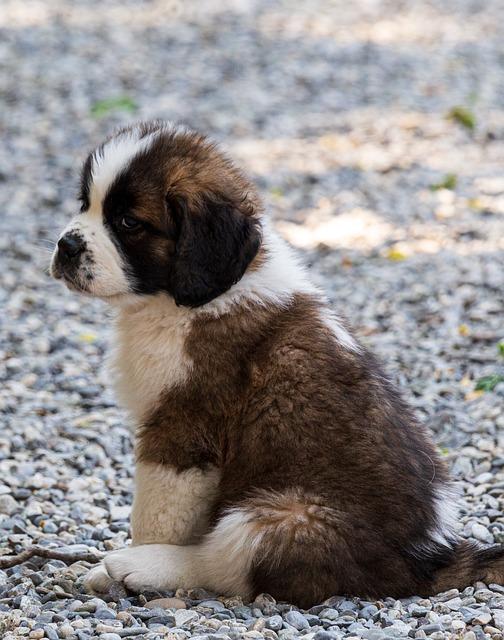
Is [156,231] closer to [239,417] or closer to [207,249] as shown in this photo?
[207,249]

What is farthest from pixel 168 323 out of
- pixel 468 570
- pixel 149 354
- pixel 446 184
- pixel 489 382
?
pixel 446 184

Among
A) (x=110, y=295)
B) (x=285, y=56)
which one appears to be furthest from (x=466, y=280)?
(x=285, y=56)

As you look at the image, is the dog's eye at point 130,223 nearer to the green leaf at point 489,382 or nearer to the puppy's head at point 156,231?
the puppy's head at point 156,231

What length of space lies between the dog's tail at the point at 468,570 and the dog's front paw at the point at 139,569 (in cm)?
104

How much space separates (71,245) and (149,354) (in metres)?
0.53

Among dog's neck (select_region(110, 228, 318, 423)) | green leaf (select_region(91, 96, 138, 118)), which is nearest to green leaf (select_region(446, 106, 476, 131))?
green leaf (select_region(91, 96, 138, 118))

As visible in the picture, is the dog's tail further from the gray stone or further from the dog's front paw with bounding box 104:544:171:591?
the dog's front paw with bounding box 104:544:171:591

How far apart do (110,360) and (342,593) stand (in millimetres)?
1422

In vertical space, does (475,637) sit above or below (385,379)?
below

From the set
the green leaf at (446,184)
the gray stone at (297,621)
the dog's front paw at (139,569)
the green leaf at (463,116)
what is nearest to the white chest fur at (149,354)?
the dog's front paw at (139,569)

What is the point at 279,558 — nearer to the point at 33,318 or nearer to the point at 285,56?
the point at 33,318

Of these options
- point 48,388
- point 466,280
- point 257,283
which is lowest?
point 48,388

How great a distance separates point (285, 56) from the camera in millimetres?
14531

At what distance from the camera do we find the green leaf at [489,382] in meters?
6.91
